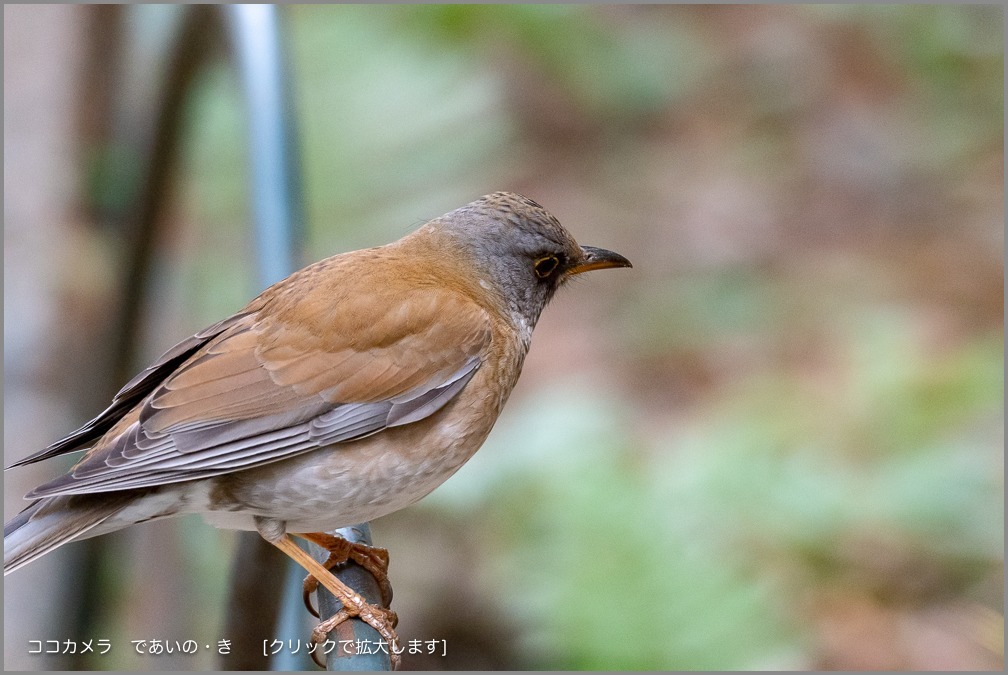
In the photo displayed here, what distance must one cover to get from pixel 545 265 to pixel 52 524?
1515 millimetres

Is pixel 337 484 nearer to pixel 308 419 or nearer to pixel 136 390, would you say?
pixel 308 419

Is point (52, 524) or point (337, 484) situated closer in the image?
point (52, 524)

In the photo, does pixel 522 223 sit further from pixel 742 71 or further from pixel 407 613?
pixel 742 71

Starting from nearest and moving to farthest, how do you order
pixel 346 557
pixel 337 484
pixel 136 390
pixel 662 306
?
1. pixel 337 484
2. pixel 136 390
3. pixel 346 557
4. pixel 662 306

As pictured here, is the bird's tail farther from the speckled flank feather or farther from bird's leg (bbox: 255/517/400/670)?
bird's leg (bbox: 255/517/400/670)

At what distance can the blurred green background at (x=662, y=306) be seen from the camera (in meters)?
4.19

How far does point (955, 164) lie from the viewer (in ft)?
25.2

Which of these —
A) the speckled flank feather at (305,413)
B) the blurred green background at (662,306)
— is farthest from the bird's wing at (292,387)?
the blurred green background at (662,306)

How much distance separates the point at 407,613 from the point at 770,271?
3.39m

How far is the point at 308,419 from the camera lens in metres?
2.91

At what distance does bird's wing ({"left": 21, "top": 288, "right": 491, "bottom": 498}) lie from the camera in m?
2.74

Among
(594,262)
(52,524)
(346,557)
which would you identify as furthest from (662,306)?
(52,524)

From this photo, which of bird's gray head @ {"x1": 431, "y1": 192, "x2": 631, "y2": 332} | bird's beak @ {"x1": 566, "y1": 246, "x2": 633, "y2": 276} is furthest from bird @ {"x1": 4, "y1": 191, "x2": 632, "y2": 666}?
bird's beak @ {"x1": 566, "y1": 246, "x2": 633, "y2": 276}

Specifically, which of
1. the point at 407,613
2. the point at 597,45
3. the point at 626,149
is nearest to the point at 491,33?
the point at 597,45
